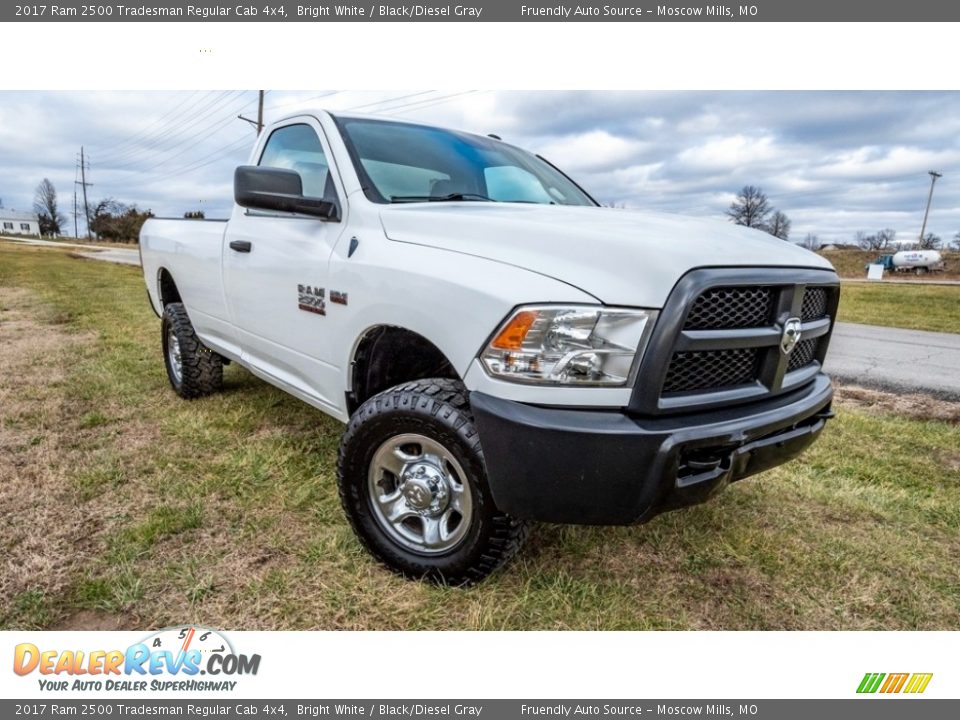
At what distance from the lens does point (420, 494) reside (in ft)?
7.25

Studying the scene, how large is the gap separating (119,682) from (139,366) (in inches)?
176

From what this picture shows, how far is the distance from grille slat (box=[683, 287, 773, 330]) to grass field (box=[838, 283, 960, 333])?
7678 millimetres

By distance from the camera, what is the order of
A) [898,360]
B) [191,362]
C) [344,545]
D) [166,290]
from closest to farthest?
[344,545]
[191,362]
[166,290]
[898,360]

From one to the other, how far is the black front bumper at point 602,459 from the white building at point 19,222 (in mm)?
74212

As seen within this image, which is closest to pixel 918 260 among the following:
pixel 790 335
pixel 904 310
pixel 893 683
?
pixel 904 310

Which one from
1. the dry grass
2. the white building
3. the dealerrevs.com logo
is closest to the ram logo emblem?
the dealerrevs.com logo

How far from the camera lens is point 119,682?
186 centimetres

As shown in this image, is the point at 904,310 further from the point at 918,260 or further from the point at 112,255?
the point at 112,255

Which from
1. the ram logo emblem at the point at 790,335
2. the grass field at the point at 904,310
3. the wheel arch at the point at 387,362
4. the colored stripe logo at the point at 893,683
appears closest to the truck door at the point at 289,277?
the wheel arch at the point at 387,362

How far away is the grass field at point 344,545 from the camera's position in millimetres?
2164

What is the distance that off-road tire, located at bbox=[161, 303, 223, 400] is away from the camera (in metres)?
4.41

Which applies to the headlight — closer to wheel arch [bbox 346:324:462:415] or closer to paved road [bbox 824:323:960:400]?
wheel arch [bbox 346:324:462:415]

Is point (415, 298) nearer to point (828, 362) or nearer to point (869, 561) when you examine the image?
point (869, 561)

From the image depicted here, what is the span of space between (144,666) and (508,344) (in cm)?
161
